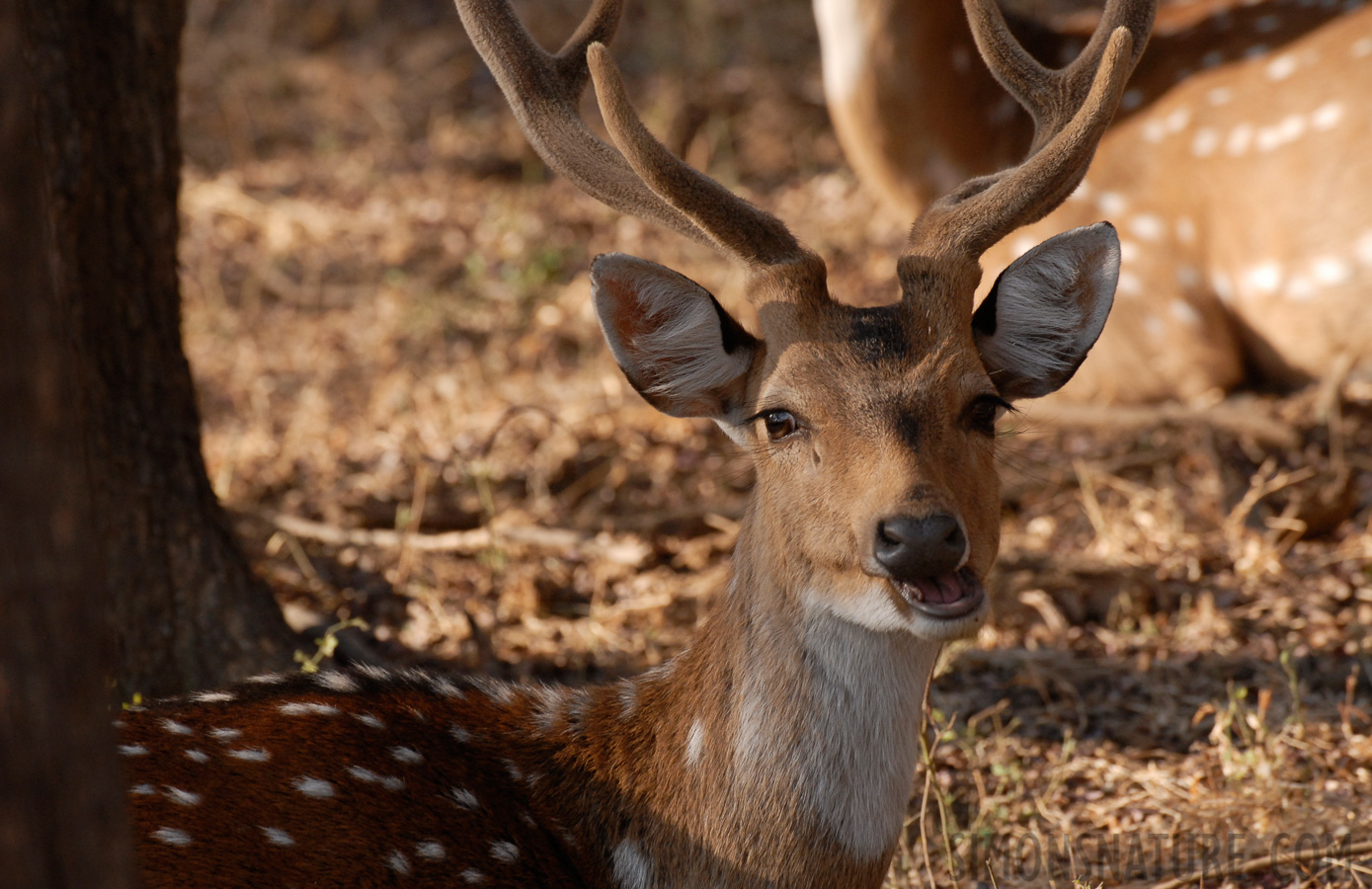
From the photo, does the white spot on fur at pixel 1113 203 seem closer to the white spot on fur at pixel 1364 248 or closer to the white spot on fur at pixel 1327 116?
→ the white spot on fur at pixel 1327 116

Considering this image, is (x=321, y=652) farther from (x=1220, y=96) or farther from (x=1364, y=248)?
(x=1220, y=96)

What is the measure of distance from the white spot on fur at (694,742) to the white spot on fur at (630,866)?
21 cm

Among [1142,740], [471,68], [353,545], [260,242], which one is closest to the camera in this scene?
[1142,740]

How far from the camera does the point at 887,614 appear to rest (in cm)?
260

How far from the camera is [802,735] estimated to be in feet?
9.04

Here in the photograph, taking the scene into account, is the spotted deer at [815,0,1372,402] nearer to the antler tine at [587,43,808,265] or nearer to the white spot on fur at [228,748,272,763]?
the antler tine at [587,43,808,265]

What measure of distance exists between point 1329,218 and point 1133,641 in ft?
7.10

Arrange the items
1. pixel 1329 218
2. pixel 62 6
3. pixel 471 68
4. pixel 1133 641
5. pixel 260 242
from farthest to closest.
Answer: pixel 471 68 → pixel 260 242 → pixel 1329 218 → pixel 1133 641 → pixel 62 6

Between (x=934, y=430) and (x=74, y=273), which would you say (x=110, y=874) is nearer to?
(x=934, y=430)

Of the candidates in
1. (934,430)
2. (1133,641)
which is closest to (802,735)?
(934,430)

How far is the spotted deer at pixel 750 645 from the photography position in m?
2.59

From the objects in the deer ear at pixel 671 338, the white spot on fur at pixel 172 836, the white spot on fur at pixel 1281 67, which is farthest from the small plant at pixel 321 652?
the white spot on fur at pixel 1281 67

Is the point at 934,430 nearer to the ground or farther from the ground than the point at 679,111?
nearer to the ground

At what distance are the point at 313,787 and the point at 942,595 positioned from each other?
1.23 metres
